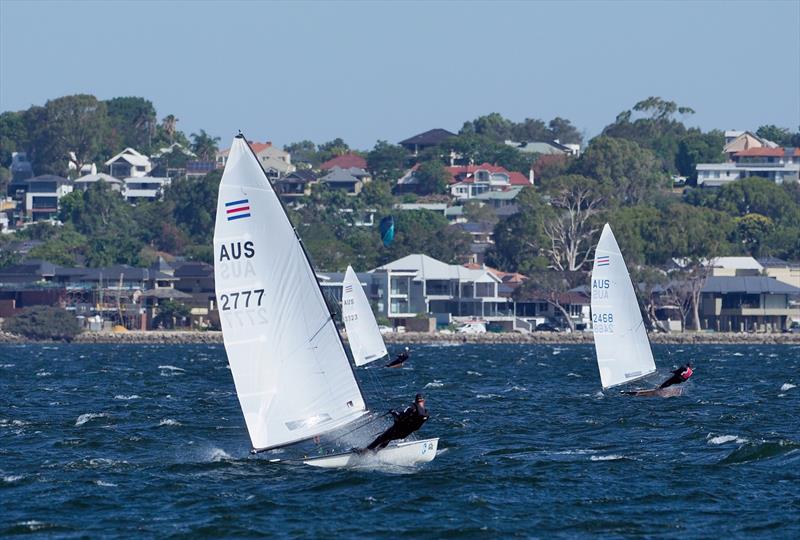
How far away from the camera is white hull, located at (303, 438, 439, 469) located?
29.8 metres

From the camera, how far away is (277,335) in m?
28.8

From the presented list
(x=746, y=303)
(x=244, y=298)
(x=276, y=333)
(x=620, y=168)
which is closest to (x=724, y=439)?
(x=276, y=333)

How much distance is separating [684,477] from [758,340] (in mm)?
101471

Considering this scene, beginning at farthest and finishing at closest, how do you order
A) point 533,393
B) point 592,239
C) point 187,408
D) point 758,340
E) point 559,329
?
point 592,239 → point 559,329 → point 758,340 → point 533,393 → point 187,408

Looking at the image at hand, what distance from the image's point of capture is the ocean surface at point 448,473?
25.2m

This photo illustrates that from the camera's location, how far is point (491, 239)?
566 ft

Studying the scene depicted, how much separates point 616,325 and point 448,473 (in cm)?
2128

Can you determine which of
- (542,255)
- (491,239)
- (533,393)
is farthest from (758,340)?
(533,393)

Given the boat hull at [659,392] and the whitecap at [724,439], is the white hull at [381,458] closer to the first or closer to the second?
the whitecap at [724,439]

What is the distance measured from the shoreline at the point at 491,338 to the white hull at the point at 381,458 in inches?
3775

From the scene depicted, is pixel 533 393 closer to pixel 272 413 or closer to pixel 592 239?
pixel 272 413

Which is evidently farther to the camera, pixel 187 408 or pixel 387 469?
pixel 187 408

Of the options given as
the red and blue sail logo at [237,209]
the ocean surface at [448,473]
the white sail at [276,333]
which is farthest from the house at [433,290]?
the red and blue sail logo at [237,209]

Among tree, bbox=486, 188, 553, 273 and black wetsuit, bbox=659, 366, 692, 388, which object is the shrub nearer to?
tree, bbox=486, 188, 553, 273
